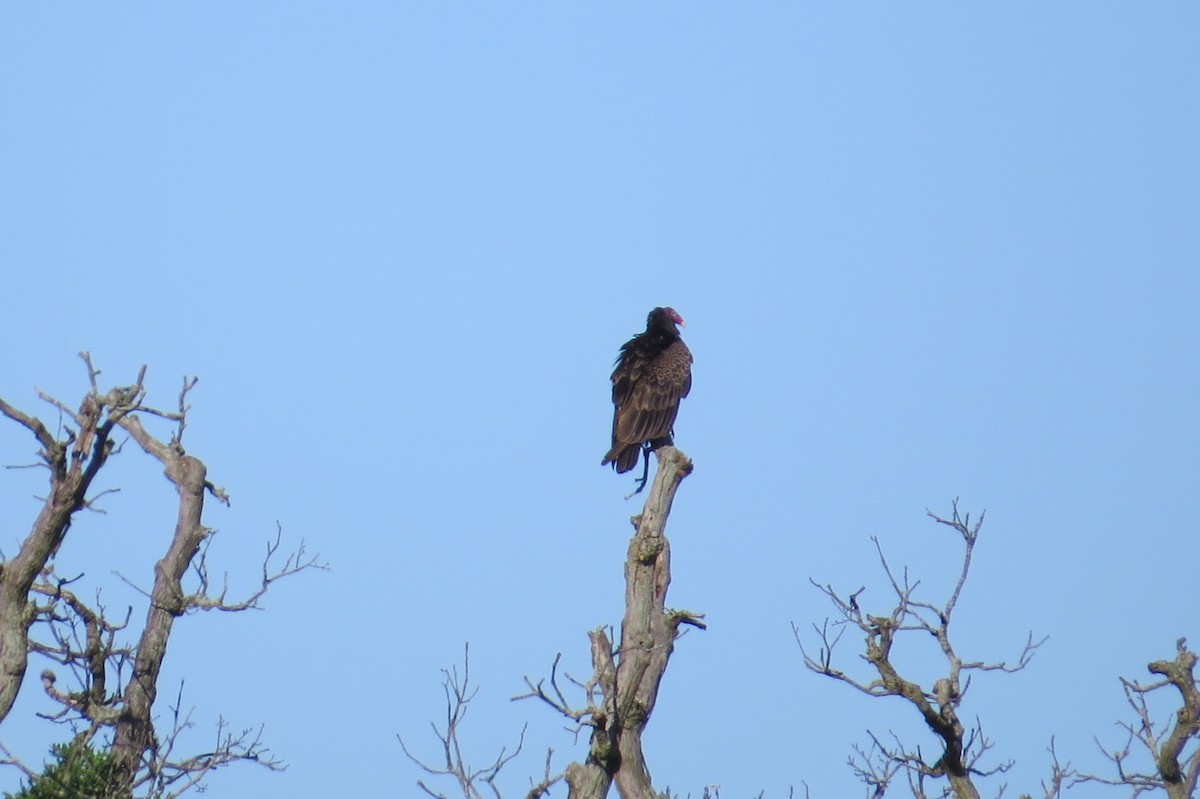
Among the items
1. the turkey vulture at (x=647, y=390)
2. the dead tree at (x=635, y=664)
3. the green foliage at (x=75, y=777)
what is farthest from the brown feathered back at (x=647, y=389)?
the green foliage at (x=75, y=777)

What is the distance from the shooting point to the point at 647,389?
1038 cm

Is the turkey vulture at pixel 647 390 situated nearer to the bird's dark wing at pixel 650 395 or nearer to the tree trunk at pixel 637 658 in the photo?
the bird's dark wing at pixel 650 395

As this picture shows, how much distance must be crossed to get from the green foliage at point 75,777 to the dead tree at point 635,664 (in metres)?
2.38

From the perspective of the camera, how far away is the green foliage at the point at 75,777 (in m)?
6.61

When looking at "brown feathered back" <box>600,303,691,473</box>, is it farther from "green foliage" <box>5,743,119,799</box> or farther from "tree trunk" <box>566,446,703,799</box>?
"green foliage" <box>5,743,119,799</box>

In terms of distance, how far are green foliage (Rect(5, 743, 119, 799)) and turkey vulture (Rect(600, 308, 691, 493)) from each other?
4067mm

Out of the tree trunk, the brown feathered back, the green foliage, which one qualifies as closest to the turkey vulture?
the brown feathered back

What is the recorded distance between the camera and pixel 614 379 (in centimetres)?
1078

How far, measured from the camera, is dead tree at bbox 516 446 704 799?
6238 millimetres

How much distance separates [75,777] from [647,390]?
5.08 metres

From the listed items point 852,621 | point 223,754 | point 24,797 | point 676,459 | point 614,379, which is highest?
point 614,379

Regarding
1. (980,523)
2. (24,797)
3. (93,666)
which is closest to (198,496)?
(93,666)

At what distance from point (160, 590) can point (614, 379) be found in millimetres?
4403

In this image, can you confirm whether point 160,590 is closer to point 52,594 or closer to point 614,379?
point 52,594
